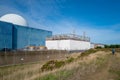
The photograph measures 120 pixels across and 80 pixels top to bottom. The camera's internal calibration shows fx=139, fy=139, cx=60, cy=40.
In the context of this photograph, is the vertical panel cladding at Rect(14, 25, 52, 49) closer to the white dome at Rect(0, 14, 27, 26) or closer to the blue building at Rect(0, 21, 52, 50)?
the blue building at Rect(0, 21, 52, 50)

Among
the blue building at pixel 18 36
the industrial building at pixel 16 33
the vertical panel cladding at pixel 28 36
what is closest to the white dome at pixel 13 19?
the industrial building at pixel 16 33

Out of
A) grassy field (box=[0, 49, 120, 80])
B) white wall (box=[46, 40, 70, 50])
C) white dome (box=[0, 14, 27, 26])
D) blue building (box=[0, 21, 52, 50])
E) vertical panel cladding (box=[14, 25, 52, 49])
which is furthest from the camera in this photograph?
white dome (box=[0, 14, 27, 26])

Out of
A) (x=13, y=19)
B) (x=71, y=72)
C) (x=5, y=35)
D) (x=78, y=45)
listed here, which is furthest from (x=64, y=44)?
(x=71, y=72)

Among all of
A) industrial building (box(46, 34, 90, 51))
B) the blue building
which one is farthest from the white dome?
industrial building (box(46, 34, 90, 51))

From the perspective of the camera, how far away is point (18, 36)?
143ft

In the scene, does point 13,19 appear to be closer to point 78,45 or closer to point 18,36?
point 18,36

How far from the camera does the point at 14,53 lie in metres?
20.0

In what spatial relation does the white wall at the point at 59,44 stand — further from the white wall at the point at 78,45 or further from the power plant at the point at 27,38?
the white wall at the point at 78,45

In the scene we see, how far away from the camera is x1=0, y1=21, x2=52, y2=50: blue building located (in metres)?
38.2

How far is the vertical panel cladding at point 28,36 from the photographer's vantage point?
4359 centimetres

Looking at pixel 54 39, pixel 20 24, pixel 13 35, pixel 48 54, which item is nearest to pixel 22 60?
pixel 48 54

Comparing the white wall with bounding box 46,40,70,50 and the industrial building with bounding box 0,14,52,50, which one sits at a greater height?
the industrial building with bounding box 0,14,52,50

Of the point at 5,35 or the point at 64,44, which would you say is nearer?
the point at 64,44

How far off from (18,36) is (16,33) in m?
1.13
